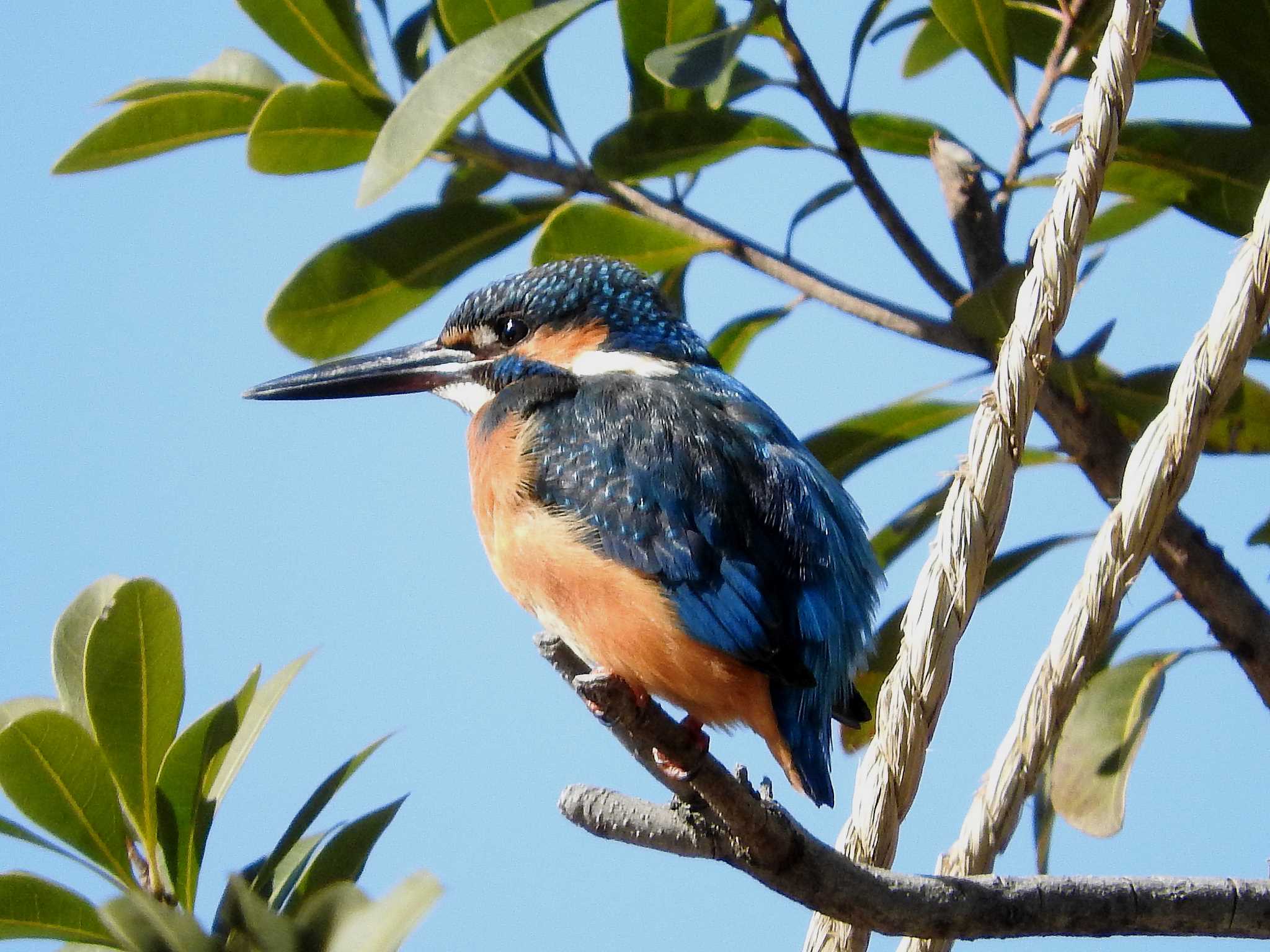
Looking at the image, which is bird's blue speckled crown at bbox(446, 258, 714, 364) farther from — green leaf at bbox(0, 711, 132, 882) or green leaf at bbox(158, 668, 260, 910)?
green leaf at bbox(0, 711, 132, 882)

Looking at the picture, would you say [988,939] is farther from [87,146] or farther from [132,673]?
[87,146]

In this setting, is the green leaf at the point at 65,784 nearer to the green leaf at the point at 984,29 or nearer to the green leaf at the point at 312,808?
the green leaf at the point at 312,808

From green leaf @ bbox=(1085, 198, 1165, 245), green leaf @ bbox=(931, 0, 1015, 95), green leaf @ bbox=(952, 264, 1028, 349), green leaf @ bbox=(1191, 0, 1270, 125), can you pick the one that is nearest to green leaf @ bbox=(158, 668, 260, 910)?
green leaf @ bbox=(952, 264, 1028, 349)

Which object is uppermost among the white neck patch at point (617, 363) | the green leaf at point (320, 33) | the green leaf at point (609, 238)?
the green leaf at point (320, 33)

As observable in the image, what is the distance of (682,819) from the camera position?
3.68ft

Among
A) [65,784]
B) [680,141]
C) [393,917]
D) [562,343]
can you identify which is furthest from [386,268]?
[393,917]

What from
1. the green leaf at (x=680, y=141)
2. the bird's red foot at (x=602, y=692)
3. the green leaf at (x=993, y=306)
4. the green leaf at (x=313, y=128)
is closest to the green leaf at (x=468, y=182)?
the green leaf at (x=313, y=128)

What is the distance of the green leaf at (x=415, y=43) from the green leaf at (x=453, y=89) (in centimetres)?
42

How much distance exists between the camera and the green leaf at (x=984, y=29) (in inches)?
69.9

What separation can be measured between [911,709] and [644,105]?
1247mm

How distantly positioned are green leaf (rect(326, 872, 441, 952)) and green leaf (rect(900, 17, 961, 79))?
7.16 feet

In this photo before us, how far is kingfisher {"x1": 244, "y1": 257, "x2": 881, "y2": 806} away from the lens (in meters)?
1.45

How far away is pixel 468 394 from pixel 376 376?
0.51 ft

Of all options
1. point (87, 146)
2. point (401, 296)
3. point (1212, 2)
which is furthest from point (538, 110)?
point (1212, 2)
